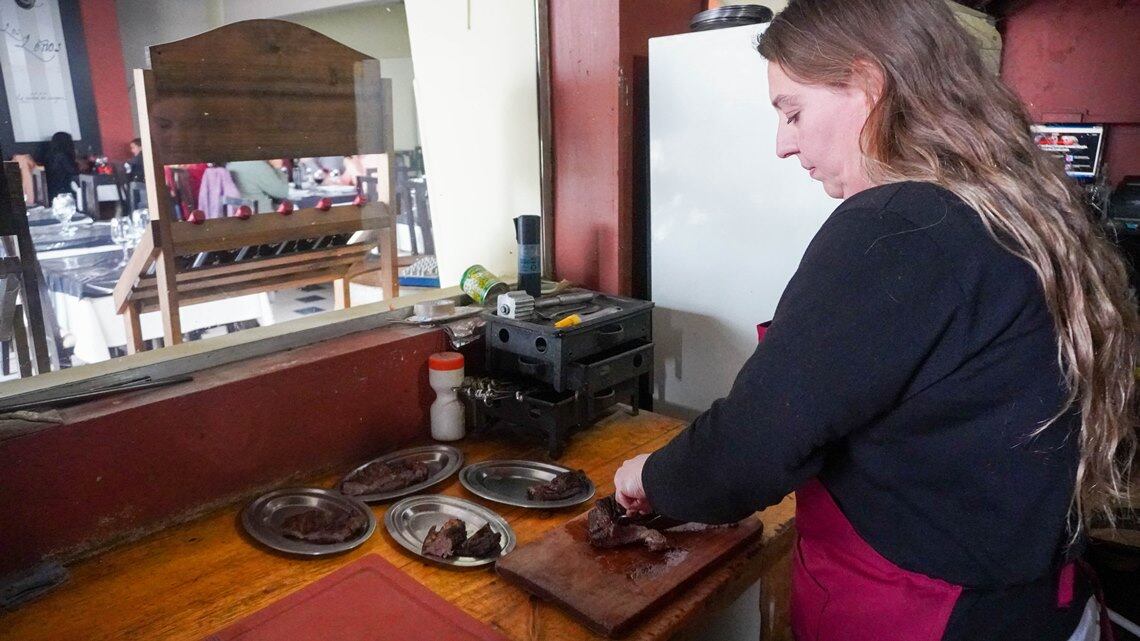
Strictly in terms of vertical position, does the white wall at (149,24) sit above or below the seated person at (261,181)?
above

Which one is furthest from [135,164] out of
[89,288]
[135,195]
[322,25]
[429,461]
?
[429,461]

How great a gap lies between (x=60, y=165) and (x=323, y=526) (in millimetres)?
917

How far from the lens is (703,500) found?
115 centimetres

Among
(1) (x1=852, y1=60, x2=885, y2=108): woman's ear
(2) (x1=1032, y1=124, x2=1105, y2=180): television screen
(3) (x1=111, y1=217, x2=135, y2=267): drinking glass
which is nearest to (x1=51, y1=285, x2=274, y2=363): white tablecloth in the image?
(3) (x1=111, y1=217, x2=135, y2=267): drinking glass

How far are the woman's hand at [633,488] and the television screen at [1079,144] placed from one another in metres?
4.09

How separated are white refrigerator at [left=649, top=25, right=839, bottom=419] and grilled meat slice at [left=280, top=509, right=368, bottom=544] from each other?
1.16m

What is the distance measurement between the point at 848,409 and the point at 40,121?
1623mm

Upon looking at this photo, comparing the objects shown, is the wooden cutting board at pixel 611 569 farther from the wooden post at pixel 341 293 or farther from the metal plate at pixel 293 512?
the wooden post at pixel 341 293

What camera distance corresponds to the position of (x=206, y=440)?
1.57 m

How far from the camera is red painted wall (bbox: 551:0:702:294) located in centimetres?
224

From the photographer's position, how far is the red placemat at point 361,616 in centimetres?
120

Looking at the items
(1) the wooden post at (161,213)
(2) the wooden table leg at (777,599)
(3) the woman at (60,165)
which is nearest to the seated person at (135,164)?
(1) the wooden post at (161,213)

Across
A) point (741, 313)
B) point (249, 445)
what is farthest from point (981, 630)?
point (249, 445)

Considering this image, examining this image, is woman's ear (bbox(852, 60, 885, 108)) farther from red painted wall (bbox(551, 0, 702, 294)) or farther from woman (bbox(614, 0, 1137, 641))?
red painted wall (bbox(551, 0, 702, 294))
